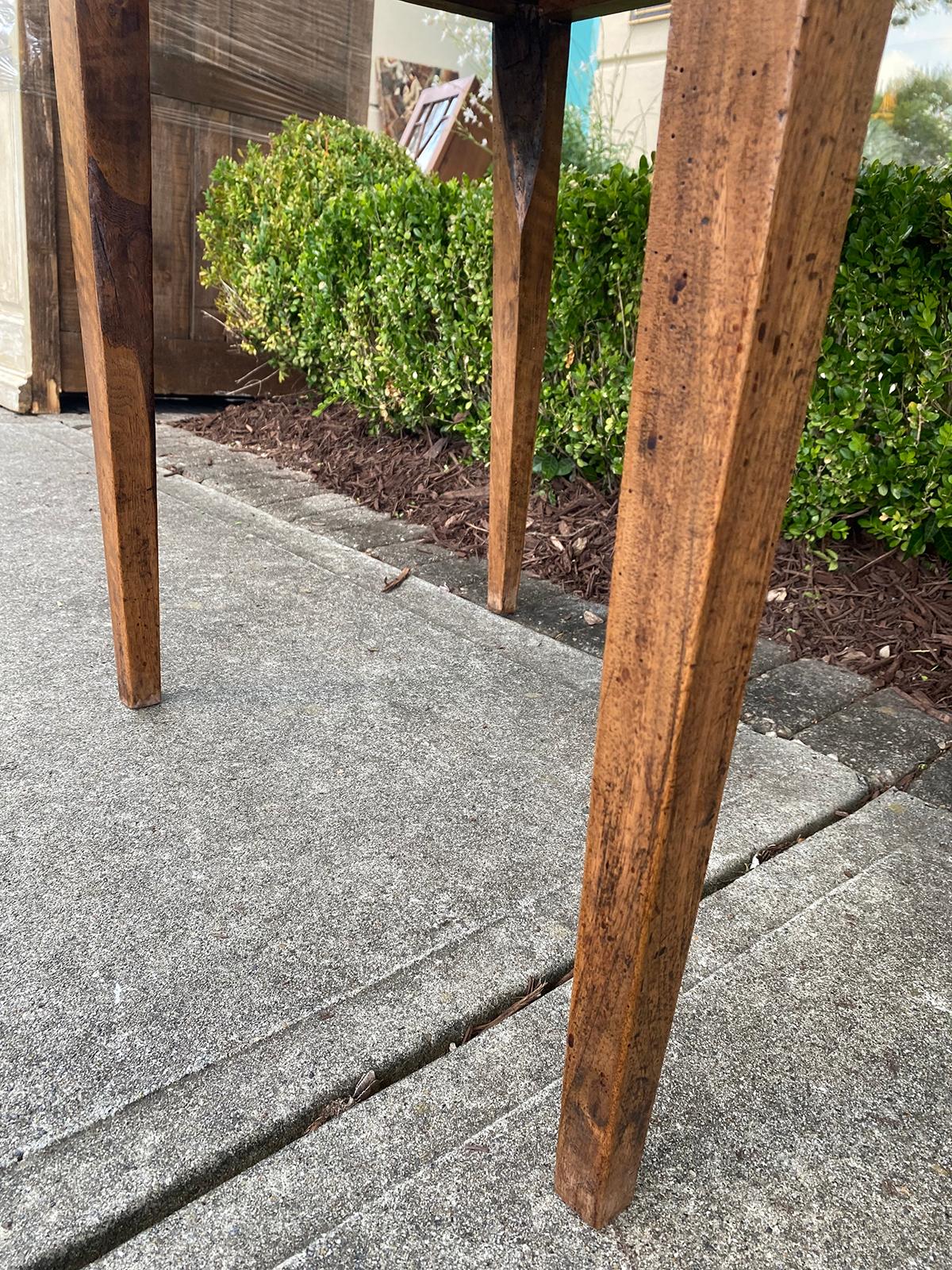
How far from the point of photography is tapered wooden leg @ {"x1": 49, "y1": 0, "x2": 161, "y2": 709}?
1609 millimetres

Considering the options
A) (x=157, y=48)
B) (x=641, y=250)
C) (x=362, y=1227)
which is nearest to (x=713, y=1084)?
(x=362, y=1227)

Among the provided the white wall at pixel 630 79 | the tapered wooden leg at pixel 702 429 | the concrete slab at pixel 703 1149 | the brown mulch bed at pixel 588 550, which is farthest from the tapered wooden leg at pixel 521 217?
the white wall at pixel 630 79

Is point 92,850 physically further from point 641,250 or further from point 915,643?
point 641,250

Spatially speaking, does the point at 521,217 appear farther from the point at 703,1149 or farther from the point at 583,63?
the point at 583,63

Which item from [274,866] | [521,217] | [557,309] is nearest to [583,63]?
[557,309]

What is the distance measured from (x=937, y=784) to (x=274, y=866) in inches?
51.4

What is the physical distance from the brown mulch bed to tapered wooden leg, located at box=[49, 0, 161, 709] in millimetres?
1383

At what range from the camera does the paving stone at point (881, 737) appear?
1.99 m

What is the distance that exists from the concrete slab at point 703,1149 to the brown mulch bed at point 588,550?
43.6 inches

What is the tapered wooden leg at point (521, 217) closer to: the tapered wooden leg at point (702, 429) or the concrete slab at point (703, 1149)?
the concrete slab at point (703, 1149)

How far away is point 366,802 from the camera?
5.71 feet

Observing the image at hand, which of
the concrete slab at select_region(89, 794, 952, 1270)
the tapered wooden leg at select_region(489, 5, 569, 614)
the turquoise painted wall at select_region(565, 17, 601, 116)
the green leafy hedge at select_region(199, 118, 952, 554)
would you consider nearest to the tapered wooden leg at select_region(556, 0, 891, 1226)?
the concrete slab at select_region(89, 794, 952, 1270)

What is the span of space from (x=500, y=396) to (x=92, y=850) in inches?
57.7

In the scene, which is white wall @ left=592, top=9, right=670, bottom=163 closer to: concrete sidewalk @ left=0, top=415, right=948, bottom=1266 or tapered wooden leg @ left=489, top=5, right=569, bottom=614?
tapered wooden leg @ left=489, top=5, right=569, bottom=614
